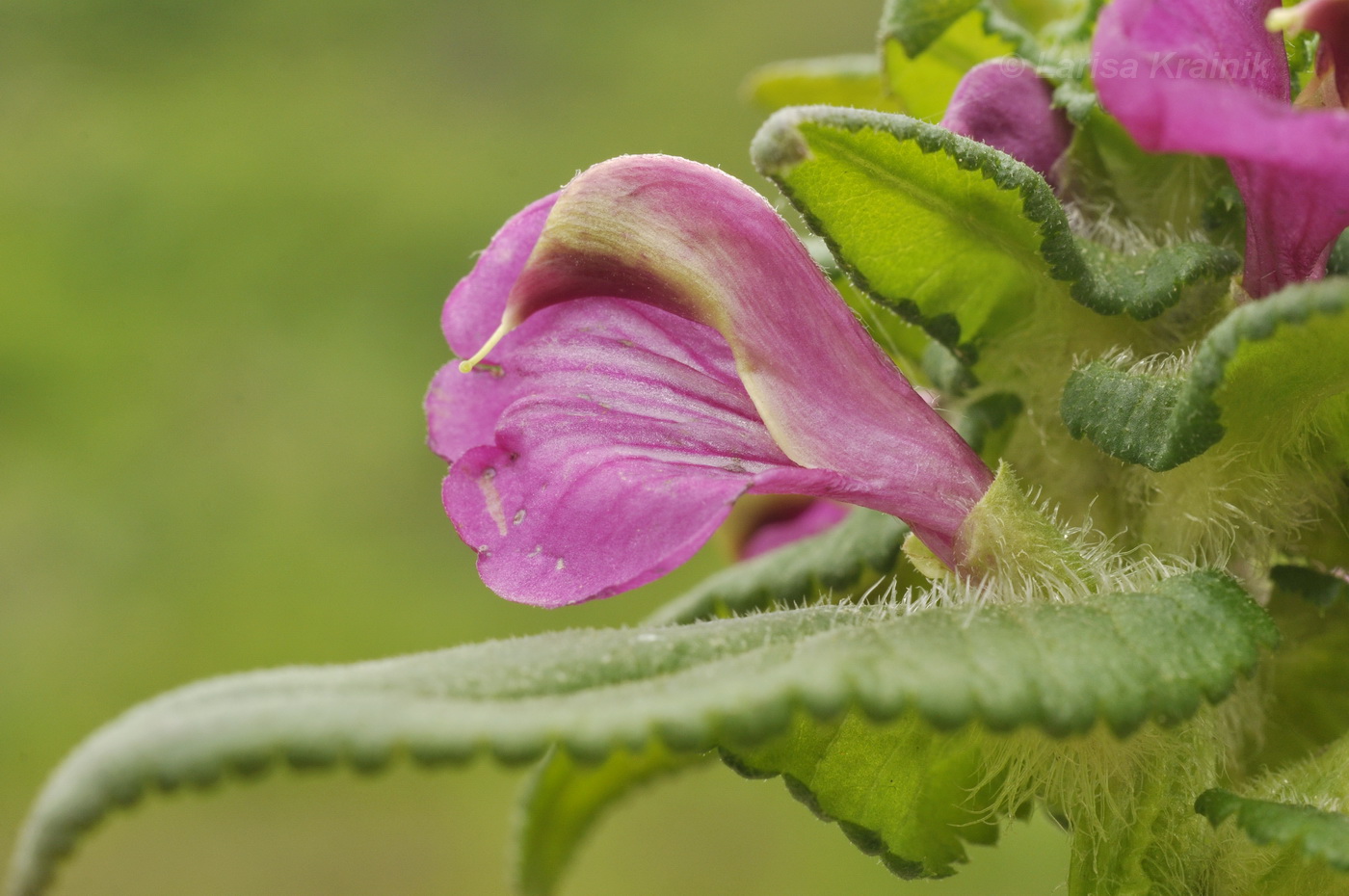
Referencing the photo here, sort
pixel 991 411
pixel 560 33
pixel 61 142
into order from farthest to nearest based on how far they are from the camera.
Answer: pixel 560 33
pixel 61 142
pixel 991 411

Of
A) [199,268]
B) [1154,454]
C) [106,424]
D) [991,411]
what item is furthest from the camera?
[199,268]

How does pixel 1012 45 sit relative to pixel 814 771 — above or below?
above

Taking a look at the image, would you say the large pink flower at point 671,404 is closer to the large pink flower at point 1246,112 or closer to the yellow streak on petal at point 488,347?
the yellow streak on petal at point 488,347

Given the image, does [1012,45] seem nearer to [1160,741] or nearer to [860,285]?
[860,285]

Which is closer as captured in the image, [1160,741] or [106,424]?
[1160,741]

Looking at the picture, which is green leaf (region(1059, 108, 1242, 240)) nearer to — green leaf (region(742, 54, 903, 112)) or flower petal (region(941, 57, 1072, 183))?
flower petal (region(941, 57, 1072, 183))

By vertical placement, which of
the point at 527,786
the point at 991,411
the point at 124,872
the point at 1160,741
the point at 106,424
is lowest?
the point at 124,872

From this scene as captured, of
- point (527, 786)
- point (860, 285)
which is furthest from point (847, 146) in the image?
point (527, 786)

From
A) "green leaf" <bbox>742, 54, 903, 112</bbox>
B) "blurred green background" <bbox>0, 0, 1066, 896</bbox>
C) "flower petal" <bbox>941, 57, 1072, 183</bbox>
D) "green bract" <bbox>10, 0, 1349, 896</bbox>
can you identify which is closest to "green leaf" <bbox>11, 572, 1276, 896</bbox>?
"green bract" <bbox>10, 0, 1349, 896</bbox>
